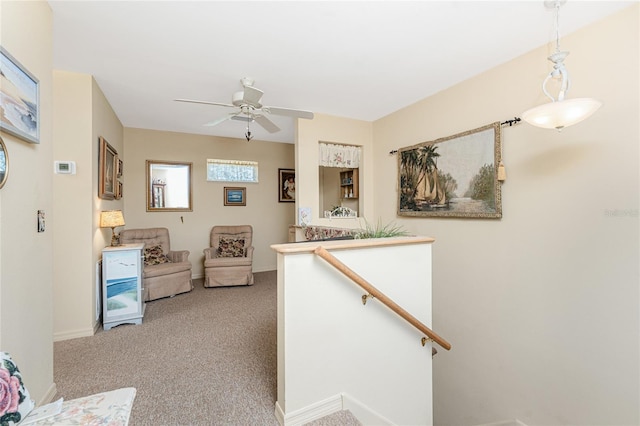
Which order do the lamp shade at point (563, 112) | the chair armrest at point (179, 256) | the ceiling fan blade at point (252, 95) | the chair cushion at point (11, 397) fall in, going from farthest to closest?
the chair armrest at point (179, 256) → the ceiling fan blade at point (252, 95) → the lamp shade at point (563, 112) → the chair cushion at point (11, 397)

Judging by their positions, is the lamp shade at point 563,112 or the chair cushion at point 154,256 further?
the chair cushion at point 154,256

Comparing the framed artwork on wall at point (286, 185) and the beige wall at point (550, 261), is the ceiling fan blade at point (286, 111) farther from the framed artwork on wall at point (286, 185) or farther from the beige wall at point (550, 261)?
the framed artwork on wall at point (286, 185)

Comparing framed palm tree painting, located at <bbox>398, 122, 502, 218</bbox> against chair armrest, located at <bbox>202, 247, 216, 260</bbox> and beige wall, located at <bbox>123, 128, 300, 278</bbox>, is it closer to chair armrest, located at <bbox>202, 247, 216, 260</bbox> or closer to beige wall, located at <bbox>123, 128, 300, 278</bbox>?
beige wall, located at <bbox>123, 128, 300, 278</bbox>

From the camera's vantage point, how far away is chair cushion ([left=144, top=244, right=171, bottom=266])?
439 centimetres

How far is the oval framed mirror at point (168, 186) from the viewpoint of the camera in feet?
16.6

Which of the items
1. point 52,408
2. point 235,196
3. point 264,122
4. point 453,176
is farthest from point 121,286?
point 453,176

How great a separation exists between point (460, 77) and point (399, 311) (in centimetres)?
253

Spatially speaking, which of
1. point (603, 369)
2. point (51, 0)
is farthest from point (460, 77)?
point (51, 0)

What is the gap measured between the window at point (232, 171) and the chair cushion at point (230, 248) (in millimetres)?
1252

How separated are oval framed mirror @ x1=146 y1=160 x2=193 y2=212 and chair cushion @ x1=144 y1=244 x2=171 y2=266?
0.86 metres

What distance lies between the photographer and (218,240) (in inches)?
208

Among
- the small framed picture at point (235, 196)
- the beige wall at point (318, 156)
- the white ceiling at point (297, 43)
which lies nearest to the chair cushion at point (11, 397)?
the white ceiling at point (297, 43)

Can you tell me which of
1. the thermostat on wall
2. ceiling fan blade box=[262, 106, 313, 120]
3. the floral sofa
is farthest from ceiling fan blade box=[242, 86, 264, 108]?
the floral sofa

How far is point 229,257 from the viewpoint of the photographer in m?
5.04
